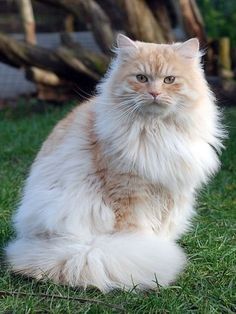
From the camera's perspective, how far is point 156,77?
3.24 metres

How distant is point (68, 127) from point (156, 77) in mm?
648

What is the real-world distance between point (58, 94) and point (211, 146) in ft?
18.7

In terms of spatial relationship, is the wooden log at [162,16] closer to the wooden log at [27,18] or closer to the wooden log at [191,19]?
the wooden log at [191,19]

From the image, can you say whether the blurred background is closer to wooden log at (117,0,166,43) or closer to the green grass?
wooden log at (117,0,166,43)

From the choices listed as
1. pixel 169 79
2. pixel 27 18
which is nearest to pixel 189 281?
pixel 169 79

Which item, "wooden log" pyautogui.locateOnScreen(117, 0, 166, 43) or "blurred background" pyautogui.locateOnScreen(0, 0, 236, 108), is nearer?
"wooden log" pyautogui.locateOnScreen(117, 0, 166, 43)

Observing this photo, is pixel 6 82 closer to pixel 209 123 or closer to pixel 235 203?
pixel 235 203

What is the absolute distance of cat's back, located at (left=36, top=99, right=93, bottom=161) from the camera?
3536mm

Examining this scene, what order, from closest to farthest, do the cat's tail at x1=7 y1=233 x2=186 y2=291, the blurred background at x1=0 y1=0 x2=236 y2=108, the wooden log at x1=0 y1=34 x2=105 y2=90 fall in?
1. the cat's tail at x1=7 y1=233 x2=186 y2=291
2. the blurred background at x1=0 y1=0 x2=236 y2=108
3. the wooden log at x1=0 y1=34 x2=105 y2=90

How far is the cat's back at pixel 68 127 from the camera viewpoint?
3.54 metres

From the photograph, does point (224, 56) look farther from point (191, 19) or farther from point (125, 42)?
point (125, 42)

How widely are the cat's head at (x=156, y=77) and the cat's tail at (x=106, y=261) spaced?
0.71 m

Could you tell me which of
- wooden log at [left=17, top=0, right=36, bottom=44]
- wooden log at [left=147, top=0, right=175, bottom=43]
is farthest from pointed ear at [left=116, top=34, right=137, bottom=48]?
wooden log at [left=17, top=0, right=36, bottom=44]

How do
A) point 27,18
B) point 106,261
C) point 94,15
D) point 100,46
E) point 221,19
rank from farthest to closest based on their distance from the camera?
point 221,19 < point 27,18 < point 100,46 < point 94,15 < point 106,261
